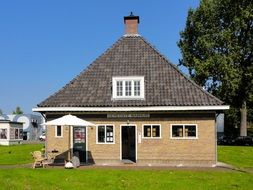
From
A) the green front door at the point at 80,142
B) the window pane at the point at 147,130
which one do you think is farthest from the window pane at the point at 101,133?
the window pane at the point at 147,130

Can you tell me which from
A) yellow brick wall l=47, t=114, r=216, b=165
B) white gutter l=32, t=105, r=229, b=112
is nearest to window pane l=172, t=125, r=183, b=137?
yellow brick wall l=47, t=114, r=216, b=165

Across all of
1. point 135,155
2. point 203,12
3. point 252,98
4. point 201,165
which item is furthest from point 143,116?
point 203,12

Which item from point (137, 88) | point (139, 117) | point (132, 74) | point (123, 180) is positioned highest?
point (132, 74)

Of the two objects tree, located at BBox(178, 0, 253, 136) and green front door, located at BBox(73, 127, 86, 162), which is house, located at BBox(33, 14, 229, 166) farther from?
tree, located at BBox(178, 0, 253, 136)

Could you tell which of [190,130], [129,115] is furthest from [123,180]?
[190,130]

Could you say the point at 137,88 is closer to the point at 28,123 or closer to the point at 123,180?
the point at 123,180

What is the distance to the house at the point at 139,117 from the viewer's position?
26.9 m

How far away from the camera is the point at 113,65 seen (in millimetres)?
30125

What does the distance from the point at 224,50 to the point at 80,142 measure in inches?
1141

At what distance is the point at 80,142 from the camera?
1097 inches

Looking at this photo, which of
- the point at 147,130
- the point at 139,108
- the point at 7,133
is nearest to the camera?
the point at 139,108

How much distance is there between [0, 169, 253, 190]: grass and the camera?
17.2 metres

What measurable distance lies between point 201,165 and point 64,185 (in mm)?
11332

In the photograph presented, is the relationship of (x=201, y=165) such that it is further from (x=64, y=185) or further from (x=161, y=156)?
(x=64, y=185)
